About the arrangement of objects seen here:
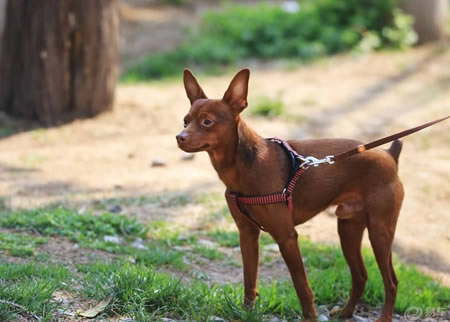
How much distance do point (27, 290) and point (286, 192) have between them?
1.80 m

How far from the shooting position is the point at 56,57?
33.1ft

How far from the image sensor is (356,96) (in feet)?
41.0

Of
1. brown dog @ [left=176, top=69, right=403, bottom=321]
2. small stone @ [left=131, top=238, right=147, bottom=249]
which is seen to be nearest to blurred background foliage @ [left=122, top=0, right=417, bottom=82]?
small stone @ [left=131, top=238, right=147, bottom=249]

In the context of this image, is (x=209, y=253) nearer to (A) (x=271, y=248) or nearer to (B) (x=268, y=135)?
(A) (x=271, y=248)

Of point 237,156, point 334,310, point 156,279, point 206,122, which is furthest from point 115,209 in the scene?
point 206,122

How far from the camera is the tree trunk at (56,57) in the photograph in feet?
32.9

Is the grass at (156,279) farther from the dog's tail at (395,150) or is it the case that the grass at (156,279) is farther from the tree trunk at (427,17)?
the tree trunk at (427,17)

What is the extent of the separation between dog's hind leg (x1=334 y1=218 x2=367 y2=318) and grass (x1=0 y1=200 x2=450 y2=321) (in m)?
0.31

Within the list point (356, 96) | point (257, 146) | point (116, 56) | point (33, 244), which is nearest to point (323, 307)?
point (257, 146)

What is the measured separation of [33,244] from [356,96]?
25.2 ft

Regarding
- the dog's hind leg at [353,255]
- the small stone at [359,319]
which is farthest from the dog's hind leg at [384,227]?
the small stone at [359,319]

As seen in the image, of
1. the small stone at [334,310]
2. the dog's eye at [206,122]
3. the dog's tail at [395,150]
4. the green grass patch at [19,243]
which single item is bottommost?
the small stone at [334,310]

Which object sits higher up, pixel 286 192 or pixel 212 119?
pixel 212 119

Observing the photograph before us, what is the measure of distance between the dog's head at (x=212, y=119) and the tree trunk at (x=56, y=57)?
232 inches
